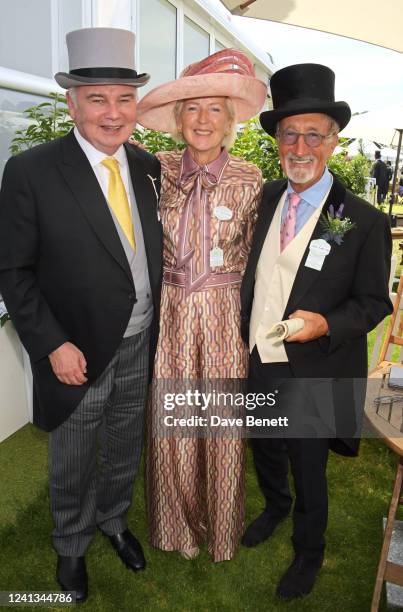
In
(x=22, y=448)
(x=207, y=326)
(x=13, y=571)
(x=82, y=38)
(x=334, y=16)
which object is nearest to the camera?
(x=82, y=38)

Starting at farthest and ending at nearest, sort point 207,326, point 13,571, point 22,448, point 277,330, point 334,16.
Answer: point 22,448
point 334,16
point 13,571
point 207,326
point 277,330

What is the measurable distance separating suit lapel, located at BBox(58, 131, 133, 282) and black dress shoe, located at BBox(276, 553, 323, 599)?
1.54 m

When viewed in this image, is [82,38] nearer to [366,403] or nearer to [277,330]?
[277,330]

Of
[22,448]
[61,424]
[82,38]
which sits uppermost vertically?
[82,38]

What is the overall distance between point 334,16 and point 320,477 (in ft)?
9.25

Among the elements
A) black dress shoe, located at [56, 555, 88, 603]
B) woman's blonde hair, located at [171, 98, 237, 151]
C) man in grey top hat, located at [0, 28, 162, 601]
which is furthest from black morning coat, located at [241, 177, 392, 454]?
black dress shoe, located at [56, 555, 88, 603]

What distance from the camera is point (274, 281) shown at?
7.50 feet

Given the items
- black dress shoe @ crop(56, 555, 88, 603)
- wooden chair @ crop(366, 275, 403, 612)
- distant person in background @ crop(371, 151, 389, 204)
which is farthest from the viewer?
distant person in background @ crop(371, 151, 389, 204)

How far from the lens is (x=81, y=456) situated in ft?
7.84

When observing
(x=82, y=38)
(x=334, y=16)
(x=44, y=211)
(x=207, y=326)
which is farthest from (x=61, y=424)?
(x=334, y=16)

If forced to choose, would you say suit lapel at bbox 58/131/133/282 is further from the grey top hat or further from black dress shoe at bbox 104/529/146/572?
black dress shoe at bbox 104/529/146/572

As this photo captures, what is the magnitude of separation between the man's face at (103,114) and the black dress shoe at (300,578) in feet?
6.42

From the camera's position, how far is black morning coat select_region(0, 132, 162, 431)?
6.71ft

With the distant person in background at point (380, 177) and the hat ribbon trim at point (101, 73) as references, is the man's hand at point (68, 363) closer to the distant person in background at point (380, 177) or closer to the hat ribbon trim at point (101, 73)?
the hat ribbon trim at point (101, 73)
